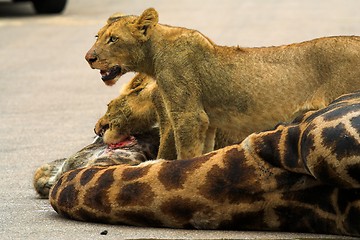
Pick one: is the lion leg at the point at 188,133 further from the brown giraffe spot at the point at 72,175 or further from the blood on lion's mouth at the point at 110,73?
the brown giraffe spot at the point at 72,175

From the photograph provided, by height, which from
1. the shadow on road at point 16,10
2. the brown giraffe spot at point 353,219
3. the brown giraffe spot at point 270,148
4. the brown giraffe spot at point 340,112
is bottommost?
the shadow on road at point 16,10

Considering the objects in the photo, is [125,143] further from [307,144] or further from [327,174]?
[327,174]

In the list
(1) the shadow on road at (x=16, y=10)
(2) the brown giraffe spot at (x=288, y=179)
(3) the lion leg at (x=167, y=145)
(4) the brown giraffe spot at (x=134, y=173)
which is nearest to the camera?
(2) the brown giraffe spot at (x=288, y=179)

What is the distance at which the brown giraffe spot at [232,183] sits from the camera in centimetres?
563

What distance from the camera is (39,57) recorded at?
15383mm

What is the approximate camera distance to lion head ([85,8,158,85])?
23.7 feet

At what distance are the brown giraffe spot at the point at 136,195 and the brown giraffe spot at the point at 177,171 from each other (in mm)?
85

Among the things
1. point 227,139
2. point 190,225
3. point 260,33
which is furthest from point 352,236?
point 260,33

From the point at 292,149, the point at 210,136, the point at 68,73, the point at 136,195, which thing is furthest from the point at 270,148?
the point at 68,73

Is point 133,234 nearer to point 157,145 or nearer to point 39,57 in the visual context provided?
point 157,145

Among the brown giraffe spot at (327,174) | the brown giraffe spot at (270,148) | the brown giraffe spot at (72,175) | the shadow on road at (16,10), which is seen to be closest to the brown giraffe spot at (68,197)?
the brown giraffe spot at (72,175)

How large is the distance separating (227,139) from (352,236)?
192 cm

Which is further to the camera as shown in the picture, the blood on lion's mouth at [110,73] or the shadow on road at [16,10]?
the shadow on road at [16,10]

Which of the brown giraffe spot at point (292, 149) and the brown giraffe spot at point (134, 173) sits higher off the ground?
the brown giraffe spot at point (292, 149)
